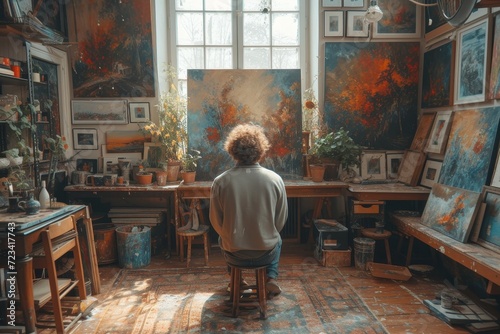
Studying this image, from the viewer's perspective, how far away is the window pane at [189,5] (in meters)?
5.00

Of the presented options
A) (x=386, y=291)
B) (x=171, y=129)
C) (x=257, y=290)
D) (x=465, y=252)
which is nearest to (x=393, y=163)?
(x=386, y=291)

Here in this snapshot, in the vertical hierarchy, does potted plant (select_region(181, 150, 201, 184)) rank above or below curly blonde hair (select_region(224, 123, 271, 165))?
below

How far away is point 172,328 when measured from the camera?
2846mm

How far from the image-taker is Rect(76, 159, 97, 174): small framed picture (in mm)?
4750

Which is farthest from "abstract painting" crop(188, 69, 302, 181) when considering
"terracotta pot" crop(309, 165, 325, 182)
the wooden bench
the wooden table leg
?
the wooden table leg

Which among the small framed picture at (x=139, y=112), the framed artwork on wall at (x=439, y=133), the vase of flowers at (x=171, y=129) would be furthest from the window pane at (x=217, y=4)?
A: the framed artwork on wall at (x=439, y=133)

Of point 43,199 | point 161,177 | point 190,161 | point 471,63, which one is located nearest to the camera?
point 43,199

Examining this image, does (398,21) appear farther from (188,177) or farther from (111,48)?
(111,48)

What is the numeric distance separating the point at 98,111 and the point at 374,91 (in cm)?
341

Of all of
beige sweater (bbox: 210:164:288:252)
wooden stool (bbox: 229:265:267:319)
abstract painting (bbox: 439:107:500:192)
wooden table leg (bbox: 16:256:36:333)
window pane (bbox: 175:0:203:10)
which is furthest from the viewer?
window pane (bbox: 175:0:203:10)

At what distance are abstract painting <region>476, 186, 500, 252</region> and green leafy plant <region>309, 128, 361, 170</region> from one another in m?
1.47

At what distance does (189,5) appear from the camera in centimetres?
501

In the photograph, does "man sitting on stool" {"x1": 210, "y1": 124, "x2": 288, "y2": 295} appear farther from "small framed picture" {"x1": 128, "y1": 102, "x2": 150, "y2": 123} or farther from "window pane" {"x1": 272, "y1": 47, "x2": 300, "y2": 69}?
"window pane" {"x1": 272, "y1": 47, "x2": 300, "y2": 69}

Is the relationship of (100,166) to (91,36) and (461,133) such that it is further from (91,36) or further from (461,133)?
(461,133)
